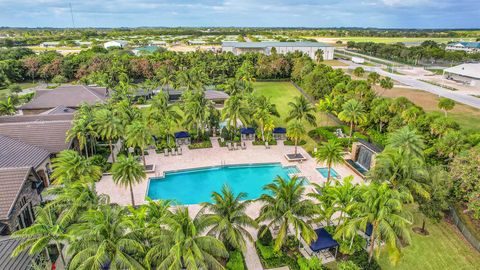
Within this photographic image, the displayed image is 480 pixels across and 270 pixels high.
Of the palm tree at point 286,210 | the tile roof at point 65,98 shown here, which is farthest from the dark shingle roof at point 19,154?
the palm tree at point 286,210

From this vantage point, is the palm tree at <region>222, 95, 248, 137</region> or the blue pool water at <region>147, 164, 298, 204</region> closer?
the blue pool water at <region>147, 164, 298, 204</region>

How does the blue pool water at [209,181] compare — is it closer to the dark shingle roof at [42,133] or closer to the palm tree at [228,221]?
the palm tree at [228,221]

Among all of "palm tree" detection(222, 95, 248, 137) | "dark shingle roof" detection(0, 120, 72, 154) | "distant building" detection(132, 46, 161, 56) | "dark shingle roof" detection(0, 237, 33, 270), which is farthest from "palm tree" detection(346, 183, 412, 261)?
"distant building" detection(132, 46, 161, 56)

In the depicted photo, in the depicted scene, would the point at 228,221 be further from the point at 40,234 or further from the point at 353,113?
the point at 353,113

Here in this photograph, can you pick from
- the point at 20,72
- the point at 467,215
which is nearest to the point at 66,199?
the point at 467,215

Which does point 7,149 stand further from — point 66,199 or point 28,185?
point 66,199

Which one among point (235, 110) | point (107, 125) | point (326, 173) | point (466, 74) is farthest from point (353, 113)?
point (466, 74)

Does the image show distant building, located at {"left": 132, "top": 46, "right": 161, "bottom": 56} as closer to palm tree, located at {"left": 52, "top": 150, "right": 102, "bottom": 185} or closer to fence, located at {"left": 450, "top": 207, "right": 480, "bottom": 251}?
palm tree, located at {"left": 52, "top": 150, "right": 102, "bottom": 185}
